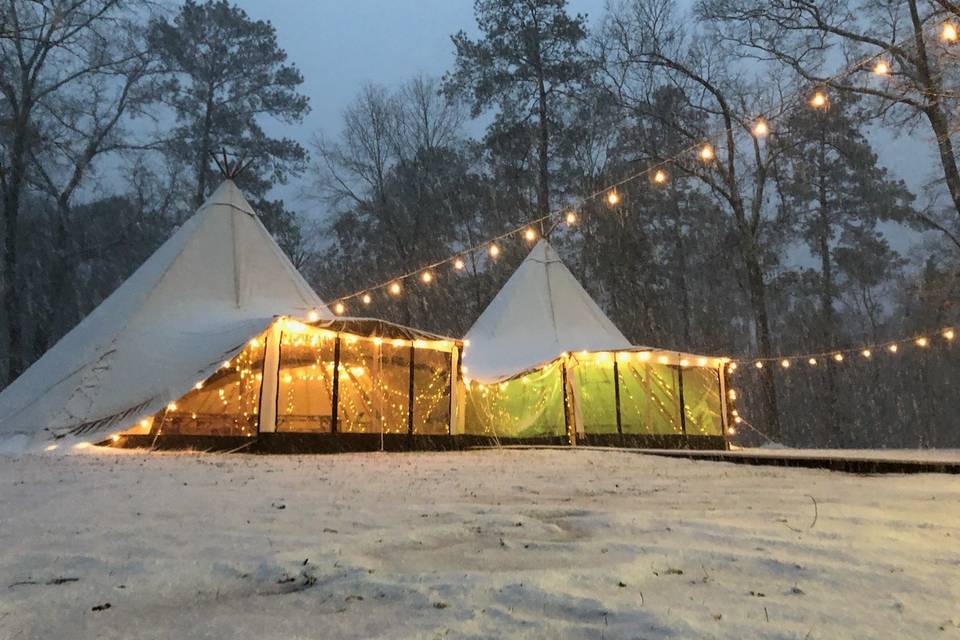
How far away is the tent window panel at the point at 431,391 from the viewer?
8.87m

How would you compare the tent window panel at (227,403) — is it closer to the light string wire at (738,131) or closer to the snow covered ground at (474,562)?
the light string wire at (738,131)

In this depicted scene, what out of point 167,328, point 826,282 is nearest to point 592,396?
point 167,328

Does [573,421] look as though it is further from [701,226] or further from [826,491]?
[701,226]

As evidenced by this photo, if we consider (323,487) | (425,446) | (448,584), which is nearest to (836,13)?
(425,446)

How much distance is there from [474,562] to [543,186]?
14.1m

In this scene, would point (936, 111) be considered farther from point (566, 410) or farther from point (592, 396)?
point (566, 410)

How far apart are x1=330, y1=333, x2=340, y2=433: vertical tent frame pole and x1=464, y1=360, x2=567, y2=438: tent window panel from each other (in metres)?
2.66

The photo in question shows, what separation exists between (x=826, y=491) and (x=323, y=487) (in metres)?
3.09

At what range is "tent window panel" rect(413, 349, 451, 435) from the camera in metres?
8.87

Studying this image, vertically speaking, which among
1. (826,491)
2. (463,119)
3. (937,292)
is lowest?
(826,491)

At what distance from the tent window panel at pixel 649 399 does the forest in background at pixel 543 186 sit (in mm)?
3331

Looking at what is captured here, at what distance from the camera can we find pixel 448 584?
1.66 m

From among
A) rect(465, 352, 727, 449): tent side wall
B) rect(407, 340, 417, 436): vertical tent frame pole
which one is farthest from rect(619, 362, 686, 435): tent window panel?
rect(407, 340, 417, 436): vertical tent frame pole

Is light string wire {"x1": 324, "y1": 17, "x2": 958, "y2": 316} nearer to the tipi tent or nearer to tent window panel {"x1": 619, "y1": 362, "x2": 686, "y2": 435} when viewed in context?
the tipi tent
